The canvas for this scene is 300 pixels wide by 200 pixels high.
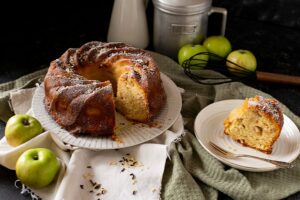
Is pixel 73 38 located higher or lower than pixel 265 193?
higher

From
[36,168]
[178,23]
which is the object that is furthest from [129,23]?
[36,168]

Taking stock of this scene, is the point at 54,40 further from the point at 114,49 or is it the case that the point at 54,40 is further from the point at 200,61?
the point at 200,61

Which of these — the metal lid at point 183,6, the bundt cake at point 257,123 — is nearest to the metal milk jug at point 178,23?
the metal lid at point 183,6

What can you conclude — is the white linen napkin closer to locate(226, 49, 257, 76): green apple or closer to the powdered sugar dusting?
the powdered sugar dusting

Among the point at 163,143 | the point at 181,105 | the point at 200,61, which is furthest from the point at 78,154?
Result: the point at 200,61

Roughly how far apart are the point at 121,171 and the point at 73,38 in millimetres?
692

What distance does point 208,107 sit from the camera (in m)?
1.26

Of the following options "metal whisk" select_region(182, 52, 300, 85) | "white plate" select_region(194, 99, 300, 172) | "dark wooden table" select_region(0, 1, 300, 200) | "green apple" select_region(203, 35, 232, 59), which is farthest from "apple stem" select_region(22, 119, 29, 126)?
"green apple" select_region(203, 35, 232, 59)

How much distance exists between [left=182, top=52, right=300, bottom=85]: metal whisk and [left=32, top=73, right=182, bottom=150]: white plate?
146 mm

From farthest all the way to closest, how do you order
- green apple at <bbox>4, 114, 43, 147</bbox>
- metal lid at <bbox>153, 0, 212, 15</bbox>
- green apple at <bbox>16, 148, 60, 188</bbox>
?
metal lid at <bbox>153, 0, 212, 15</bbox>
green apple at <bbox>4, 114, 43, 147</bbox>
green apple at <bbox>16, 148, 60, 188</bbox>

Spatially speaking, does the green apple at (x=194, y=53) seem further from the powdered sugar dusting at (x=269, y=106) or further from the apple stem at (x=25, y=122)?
the apple stem at (x=25, y=122)

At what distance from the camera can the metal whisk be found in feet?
4.59

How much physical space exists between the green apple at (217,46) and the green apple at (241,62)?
51mm

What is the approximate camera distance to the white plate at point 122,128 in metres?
1.09
